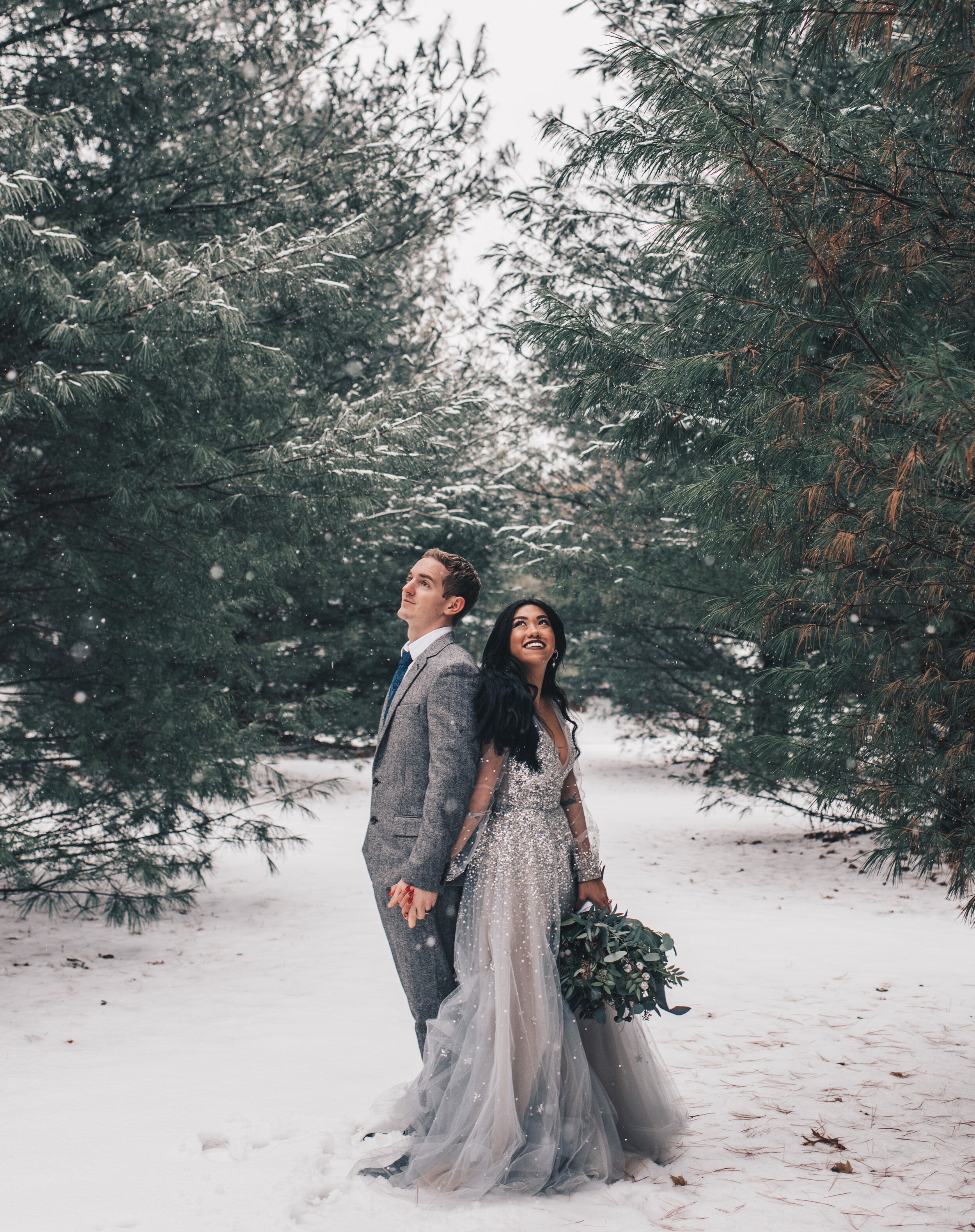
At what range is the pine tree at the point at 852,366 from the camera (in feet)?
8.96

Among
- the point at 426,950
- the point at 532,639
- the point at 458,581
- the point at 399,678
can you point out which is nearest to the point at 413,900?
the point at 426,950

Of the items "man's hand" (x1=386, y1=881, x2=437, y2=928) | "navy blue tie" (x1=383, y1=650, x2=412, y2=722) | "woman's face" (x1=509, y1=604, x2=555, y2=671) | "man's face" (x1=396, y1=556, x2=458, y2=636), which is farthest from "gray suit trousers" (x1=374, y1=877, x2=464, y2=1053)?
"man's face" (x1=396, y1=556, x2=458, y2=636)

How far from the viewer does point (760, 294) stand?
337 cm

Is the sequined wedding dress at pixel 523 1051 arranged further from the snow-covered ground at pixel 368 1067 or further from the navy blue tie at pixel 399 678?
the navy blue tie at pixel 399 678

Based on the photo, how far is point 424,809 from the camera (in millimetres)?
3098

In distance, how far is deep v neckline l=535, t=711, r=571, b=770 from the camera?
10.8 ft

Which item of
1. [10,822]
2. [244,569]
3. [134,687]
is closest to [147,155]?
[244,569]

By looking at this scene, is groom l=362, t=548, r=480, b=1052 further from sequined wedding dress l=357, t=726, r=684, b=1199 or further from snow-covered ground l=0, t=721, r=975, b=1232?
snow-covered ground l=0, t=721, r=975, b=1232

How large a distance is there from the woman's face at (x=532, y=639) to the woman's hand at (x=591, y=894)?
763mm

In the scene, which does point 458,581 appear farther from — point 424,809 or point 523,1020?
point 523,1020

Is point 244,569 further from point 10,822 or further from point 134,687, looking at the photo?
point 10,822

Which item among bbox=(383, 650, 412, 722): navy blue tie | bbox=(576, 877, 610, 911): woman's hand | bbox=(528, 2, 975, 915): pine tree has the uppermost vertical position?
bbox=(528, 2, 975, 915): pine tree

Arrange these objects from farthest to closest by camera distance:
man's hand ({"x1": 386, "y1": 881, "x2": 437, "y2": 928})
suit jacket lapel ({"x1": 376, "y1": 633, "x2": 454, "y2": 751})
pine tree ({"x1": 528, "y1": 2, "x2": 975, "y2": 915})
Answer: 1. suit jacket lapel ({"x1": 376, "y1": 633, "x2": 454, "y2": 751})
2. man's hand ({"x1": 386, "y1": 881, "x2": 437, "y2": 928})
3. pine tree ({"x1": 528, "y1": 2, "x2": 975, "y2": 915})

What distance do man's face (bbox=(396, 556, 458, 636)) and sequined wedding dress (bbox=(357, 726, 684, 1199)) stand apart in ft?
1.83
